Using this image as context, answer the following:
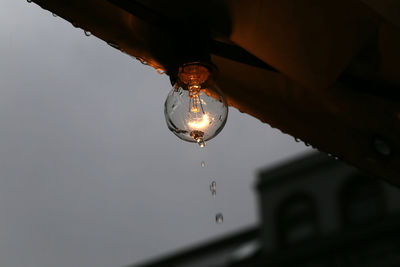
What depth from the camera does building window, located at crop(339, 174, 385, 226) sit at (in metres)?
18.3

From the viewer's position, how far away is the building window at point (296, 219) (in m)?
19.3

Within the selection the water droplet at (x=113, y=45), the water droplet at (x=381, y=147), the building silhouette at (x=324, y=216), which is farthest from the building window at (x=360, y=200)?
the water droplet at (x=113, y=45)

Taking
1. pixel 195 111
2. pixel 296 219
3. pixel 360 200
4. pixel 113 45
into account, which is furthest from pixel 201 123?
pixel 296 219

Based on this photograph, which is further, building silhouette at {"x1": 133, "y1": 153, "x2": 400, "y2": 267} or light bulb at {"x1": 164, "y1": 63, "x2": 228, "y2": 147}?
building silhouette at {"x1": 133, "y1": 153, "x2": 400, "y2": 267}

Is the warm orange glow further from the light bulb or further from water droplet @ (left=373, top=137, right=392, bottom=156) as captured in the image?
water droplet @ (left=373, top=137, right=392, bottom=156)

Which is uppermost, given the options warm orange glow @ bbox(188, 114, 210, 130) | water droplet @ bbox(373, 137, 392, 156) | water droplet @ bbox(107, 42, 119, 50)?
water droplet @ bbox(107, 42, 119, 50)

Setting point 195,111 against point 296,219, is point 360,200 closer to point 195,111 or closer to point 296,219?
point 296,219

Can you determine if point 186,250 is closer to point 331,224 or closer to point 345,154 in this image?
point 331,224

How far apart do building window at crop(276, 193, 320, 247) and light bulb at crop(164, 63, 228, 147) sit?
692 inches

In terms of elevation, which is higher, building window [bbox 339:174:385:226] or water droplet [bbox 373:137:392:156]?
building window [bbox 339:174:385:226]

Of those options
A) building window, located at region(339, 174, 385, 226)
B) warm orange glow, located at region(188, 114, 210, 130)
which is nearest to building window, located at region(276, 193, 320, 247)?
building window, located at region(339, 174, 385, 226)

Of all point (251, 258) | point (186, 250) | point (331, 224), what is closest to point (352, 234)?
point (331, 224)

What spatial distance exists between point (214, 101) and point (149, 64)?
323mm

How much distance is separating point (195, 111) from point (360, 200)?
17366 mm
